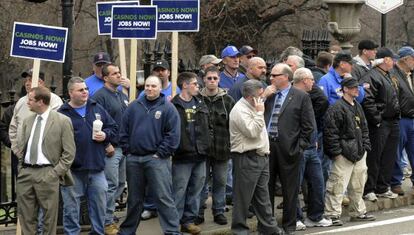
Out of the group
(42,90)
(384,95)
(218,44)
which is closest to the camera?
(42,90)

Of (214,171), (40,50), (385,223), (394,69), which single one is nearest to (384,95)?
(394,69)

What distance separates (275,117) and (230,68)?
6.72ft

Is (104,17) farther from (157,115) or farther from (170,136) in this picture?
(170,136)

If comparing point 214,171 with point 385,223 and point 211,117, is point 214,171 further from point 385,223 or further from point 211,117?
point 385,223

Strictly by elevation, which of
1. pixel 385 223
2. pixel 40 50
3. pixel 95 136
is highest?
pixel 40 50

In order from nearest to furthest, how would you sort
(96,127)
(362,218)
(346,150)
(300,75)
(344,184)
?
(96,127) < (300,75) < (346,150) < (344,184) < (362,218)

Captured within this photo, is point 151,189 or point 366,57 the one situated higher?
point 366,57

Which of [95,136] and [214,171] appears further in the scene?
[214,171]

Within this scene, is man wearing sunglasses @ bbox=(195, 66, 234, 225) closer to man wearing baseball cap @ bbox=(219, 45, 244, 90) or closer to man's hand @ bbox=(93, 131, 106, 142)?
man wearing baseball cap @ bbox=(219, 45, 244, 90)

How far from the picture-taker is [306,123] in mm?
13609

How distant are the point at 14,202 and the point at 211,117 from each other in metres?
2.78

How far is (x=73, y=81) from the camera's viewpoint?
12.7 metres

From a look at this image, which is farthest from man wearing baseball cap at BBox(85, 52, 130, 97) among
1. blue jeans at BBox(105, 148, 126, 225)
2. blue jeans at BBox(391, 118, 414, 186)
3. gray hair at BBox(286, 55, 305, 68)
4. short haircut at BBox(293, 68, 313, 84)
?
blue jeans at BBox(391, 118, 414, 186)

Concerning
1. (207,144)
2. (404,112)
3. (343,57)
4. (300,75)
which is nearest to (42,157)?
(207,144)
